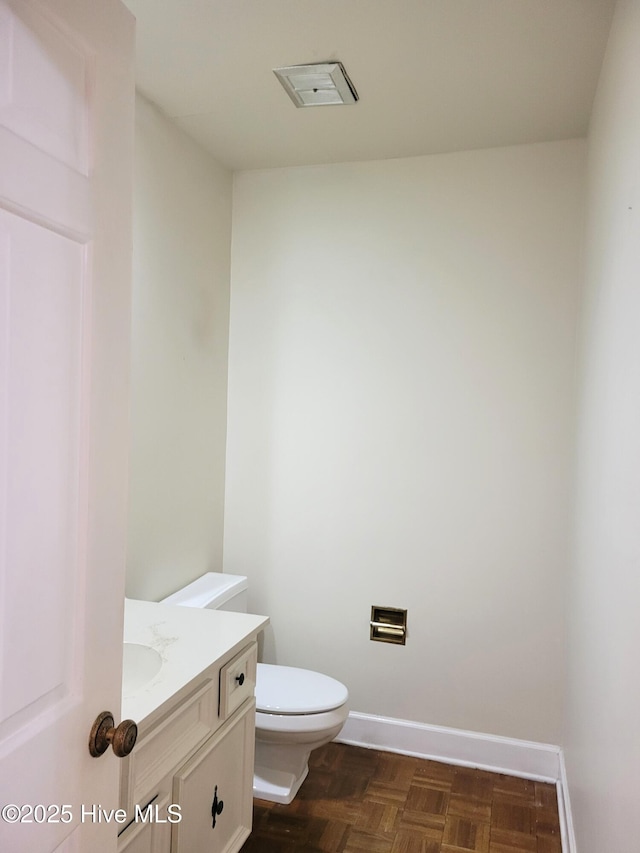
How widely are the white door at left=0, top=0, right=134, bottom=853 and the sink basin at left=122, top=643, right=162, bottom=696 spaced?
0.57 m

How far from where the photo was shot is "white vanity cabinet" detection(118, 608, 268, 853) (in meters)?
1.36

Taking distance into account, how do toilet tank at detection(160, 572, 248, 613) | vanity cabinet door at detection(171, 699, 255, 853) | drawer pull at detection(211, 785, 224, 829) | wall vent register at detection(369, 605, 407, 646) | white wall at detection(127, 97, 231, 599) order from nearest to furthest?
vanity cabinet door at detection(171, 699, 255, 853) < drawer pull at detection(211, 785, 224, 829) < white wall at detection(127, 97, 231, 599) < toilet tank at detection(160, 572, 248, 613) < wall vent register at detection(369, 605, 407, 646)

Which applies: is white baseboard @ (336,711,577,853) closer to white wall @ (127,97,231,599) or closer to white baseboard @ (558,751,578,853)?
white baseboard @ (558,751,578,853)

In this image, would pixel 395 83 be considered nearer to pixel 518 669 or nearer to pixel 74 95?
pixel 74 95

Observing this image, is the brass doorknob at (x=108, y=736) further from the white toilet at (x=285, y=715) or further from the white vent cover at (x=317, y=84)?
the white vent cover at (x=317, y=84)

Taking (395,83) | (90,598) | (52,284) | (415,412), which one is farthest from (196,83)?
(90,598)

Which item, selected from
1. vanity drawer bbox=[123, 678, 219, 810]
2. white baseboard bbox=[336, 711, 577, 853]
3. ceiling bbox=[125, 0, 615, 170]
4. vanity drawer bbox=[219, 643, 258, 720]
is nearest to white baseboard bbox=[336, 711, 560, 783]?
white baseboard bbox=[336, 711, 577, 853]

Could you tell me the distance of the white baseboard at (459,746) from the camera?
259 cm

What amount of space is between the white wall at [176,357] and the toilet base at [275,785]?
2.48ft

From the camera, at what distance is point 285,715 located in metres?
2.23

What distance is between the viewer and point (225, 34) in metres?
1.88

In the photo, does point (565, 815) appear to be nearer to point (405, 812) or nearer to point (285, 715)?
point (405, 812)

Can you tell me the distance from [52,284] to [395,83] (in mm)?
1678

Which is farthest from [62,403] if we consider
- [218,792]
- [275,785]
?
[275,785]
